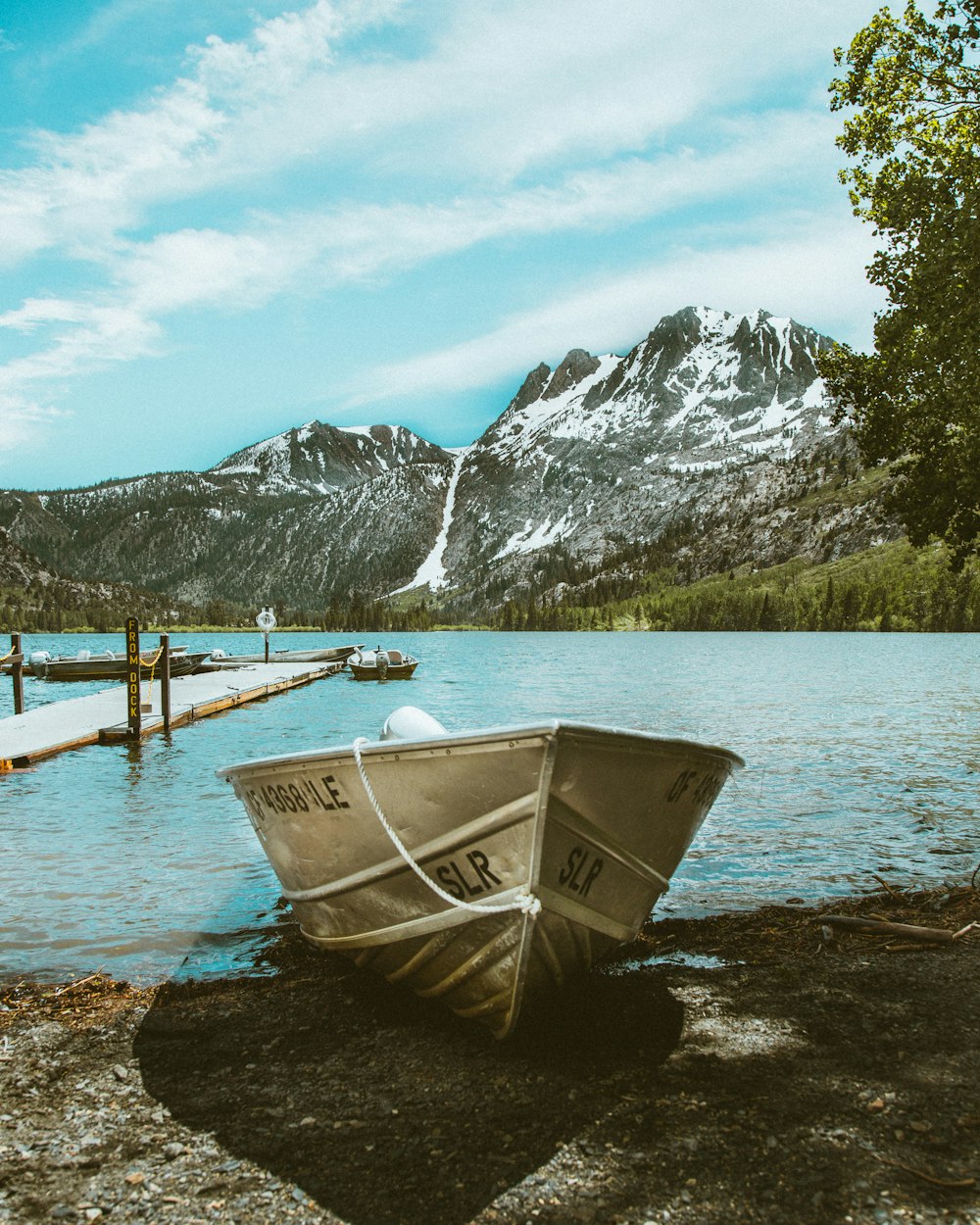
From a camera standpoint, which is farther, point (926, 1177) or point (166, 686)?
point (166, 686)

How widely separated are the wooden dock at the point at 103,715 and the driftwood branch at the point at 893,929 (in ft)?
60.2

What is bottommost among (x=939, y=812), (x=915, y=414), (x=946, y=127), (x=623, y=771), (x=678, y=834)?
(x=939, y=812)

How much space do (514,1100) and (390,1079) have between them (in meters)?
0.89

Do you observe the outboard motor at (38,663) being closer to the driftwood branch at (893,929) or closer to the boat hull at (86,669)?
the boat hull at (86,669)

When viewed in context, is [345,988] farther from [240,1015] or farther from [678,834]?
[678,834]

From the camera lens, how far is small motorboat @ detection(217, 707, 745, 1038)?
593 cm

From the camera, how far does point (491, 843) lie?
6074 millimetres

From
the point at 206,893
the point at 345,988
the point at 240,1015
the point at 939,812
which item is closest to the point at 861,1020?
the point at 345,988

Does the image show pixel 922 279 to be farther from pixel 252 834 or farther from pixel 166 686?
pixel 166 686

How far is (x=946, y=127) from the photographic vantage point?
14789mm

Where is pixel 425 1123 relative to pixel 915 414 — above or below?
below

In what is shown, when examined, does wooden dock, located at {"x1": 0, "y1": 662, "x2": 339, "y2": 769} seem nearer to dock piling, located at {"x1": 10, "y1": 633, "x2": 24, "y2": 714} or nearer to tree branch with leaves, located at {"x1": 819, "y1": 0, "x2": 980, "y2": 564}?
dock piling, located at {"x1": 10, "y1": 633, "x2": 24, "y2": 714}

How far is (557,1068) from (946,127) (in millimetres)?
15632

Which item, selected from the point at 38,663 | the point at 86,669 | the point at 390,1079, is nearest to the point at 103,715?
the point at 390,1079
